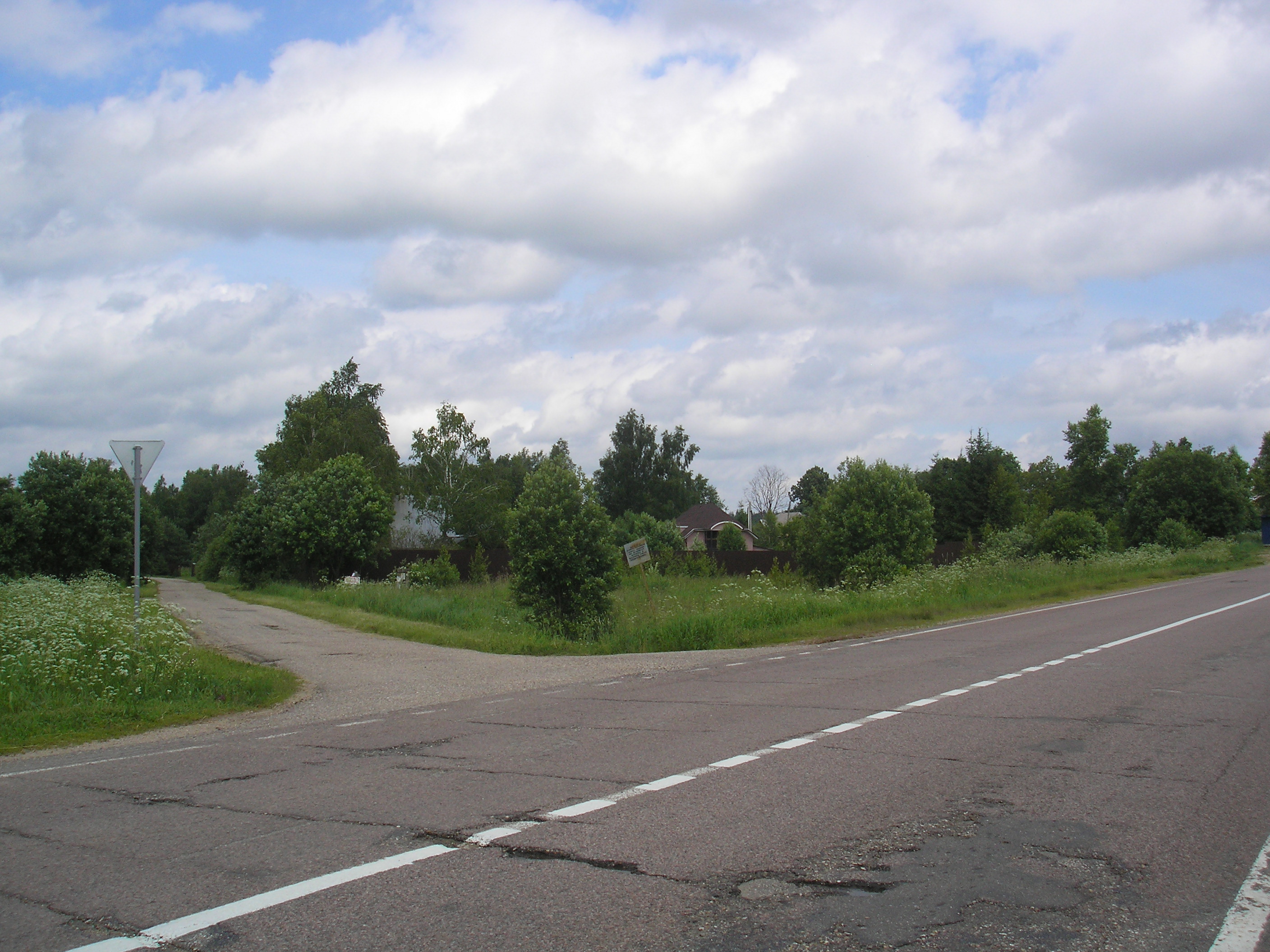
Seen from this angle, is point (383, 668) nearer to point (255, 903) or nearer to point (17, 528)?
point (255, 903)

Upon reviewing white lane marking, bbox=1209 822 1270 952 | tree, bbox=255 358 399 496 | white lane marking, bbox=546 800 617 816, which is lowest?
white lane marking, bbox=1209 822 1270 952

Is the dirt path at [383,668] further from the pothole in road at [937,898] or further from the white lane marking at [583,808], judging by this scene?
the pothole in road at [937,898]

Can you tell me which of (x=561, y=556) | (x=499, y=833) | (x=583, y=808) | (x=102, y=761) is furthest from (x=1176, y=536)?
(x=499, y=833)

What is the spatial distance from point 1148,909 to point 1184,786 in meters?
2.72

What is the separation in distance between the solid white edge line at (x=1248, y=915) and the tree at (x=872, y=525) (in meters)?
30.6

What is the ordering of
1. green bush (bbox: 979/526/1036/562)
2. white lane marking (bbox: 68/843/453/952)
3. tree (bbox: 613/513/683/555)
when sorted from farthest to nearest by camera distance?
tree (bbox: 613/513/683/555), green bush (bbox: 979/526/1036/562), white lane marking (bbox: 68/843/453/952)

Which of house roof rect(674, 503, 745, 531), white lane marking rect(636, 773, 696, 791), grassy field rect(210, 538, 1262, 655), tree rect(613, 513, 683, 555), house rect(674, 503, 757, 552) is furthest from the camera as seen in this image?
house roof rect(674, 503, 745, 531)

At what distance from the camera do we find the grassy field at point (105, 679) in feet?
33.9

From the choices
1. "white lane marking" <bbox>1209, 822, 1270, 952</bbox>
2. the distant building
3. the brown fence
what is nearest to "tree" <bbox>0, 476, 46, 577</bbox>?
the brown fence

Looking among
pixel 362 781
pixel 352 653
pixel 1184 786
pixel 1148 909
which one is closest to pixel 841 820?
pixel 1148 909

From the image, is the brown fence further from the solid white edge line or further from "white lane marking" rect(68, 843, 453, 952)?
the solid white edge line

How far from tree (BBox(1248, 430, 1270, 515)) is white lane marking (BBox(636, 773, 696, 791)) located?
119 m

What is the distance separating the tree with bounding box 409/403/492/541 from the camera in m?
62.8

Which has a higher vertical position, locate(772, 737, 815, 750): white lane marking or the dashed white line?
the dashed white line
